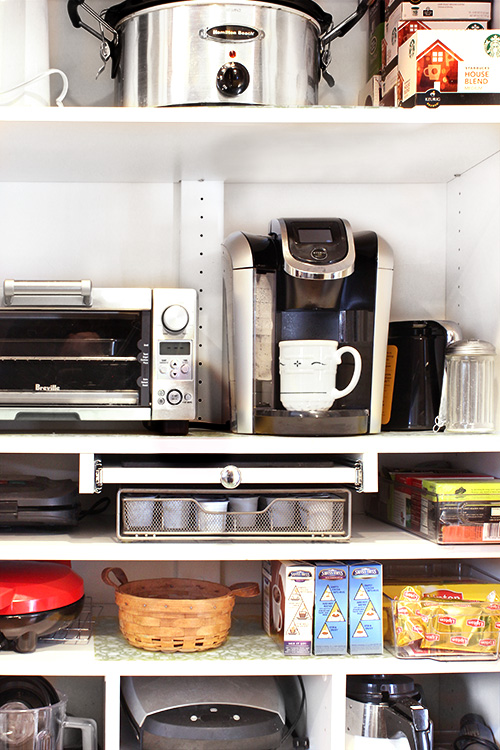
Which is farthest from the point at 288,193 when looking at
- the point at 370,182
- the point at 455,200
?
the point at 455,200

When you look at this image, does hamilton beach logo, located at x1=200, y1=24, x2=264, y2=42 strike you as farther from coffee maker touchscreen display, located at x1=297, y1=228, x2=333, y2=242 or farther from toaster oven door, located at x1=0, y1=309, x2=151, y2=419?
toaster oven door, located at x1=0, y1=309, x2=151, y2=419

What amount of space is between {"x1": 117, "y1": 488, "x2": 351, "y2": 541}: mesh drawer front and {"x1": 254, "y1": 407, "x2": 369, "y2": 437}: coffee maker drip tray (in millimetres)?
94

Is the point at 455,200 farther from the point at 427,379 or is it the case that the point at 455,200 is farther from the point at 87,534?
the point at 87,534

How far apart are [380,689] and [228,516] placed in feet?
1.16

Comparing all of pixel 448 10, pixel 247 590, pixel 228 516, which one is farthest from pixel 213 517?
pixel 448 10

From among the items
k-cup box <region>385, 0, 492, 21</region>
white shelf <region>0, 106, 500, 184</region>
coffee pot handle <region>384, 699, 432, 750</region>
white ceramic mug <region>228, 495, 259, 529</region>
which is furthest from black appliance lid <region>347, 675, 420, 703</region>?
k-cup box <region>385, 0, 492, 21</region>

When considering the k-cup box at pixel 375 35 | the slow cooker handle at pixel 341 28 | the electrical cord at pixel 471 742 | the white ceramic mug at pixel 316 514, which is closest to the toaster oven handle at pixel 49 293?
the white ceramic mug at pixel 316 514

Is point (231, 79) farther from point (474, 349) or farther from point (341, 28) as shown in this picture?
point (474, 349)

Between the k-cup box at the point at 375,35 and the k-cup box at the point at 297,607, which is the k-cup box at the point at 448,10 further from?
the k-cup box at the point at 297,607

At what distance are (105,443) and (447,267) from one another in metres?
0.78

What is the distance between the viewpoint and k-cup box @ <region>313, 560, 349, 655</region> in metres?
1.17

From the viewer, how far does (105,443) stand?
115 centimetres

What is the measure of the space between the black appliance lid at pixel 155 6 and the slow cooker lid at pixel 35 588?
88cm

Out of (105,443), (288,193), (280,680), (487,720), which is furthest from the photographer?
(288,193)
